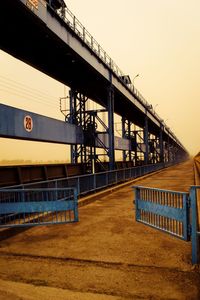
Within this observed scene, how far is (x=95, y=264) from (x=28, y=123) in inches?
408

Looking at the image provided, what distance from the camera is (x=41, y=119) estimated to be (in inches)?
629

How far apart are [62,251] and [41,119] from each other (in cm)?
1063

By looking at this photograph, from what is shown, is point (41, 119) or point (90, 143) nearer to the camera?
point (41, 119)

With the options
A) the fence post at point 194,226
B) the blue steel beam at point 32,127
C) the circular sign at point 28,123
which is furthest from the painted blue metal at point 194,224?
the circular sign at point 28,123

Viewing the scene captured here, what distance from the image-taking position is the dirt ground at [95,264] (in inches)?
175

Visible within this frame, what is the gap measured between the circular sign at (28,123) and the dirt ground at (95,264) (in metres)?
7.01

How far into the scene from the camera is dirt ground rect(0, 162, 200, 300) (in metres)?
4.44

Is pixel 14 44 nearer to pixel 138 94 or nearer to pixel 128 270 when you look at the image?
pixel 128 270

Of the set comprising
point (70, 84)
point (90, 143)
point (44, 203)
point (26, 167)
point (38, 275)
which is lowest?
point (38, 275)

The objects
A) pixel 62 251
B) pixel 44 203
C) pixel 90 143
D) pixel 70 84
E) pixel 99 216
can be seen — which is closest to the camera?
pixel 62 251

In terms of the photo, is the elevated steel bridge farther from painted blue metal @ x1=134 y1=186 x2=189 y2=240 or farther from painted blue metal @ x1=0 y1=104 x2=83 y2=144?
painted blue metal @ x1=134 y1=186 x2=189 y2=240

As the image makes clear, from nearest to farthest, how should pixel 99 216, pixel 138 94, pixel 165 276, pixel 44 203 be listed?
pixel 165 276, pixel 44 203, pixel 99 216, pixel 138 94

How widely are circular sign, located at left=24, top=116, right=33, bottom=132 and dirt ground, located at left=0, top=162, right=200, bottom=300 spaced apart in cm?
701

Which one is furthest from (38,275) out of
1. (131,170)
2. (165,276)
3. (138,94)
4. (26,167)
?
(138,94)
